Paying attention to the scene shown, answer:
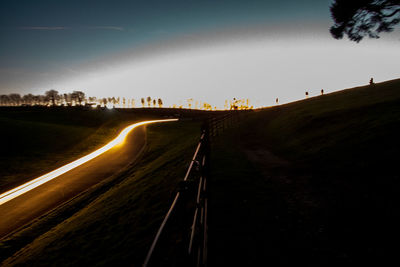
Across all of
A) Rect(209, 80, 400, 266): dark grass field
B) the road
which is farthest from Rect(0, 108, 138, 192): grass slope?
Rect(209, 80, 400, 266): dark grass field

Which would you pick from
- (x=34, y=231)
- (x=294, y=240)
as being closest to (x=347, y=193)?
(x=294, y=240)

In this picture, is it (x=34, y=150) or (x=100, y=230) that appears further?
(x=34, y=150)

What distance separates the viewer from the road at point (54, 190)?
9.20m

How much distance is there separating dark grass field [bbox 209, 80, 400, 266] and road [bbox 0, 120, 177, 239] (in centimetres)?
839

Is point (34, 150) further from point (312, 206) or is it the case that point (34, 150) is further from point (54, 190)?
point (312, 206)

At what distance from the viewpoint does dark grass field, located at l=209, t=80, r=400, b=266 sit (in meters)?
3.97

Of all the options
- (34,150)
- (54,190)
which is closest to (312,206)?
(54,190)

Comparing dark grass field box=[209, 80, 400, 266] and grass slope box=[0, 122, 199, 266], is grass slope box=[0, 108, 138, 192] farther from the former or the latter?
dark grass field box=[209, 80, 400, 266]

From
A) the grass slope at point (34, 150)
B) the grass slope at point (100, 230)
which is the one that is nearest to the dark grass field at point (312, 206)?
the grass slope at point (100, 230)

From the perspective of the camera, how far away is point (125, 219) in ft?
23.1

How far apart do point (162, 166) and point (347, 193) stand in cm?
955

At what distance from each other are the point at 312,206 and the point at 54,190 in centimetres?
1325

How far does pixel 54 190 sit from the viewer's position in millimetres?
11898

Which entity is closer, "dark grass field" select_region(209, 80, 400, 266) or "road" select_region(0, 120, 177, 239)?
"dark grass field" select_region(209, 80, 400, 266)
